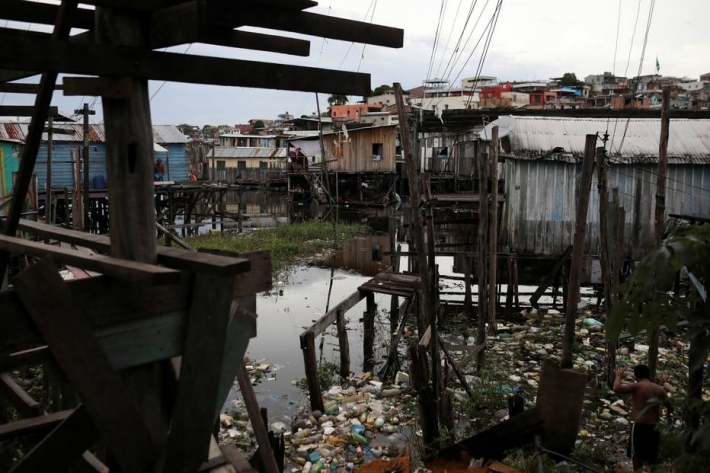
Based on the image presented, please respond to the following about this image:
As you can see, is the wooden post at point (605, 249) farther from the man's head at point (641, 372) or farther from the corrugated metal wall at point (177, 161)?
the corrugated metal wall at point (177, 161)

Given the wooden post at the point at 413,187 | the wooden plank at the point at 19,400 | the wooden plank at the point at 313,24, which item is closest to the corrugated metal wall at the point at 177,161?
the wooden post at the point at 413,187

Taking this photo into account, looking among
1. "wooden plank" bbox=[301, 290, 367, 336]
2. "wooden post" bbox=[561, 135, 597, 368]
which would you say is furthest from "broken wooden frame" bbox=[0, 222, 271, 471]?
"wooden plank" bbox=[301, 290, 367, 336]

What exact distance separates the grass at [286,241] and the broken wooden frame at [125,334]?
15.3 metres

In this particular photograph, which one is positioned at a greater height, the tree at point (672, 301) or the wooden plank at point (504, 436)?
the tree at point (672, 301)

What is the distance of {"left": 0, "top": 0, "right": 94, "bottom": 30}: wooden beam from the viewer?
2.53 m

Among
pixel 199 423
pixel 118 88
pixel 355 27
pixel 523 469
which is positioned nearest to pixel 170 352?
pixel 199 423

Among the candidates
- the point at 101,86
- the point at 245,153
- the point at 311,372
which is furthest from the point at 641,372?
the point at 245,153

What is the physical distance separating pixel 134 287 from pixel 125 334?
162mm

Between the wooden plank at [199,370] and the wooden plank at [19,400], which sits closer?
the wooden plank at [199,370]

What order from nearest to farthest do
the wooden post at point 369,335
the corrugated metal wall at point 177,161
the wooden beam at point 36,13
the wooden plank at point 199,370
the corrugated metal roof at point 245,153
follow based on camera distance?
the wooden plank at point 199,370
the wooden beam at point 36,13
the wooden post at point 369,335
the corrugated metal wall at point 177,161
the corrugated metal roof at point 245,153

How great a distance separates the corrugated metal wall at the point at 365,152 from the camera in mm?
35500

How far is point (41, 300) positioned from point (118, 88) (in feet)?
2.49

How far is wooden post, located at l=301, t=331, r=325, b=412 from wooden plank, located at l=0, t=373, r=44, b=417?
13.1 feet

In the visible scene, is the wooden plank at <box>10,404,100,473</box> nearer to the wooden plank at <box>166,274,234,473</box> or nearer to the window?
the wooden plank at <box>166,274,234,473</box>
